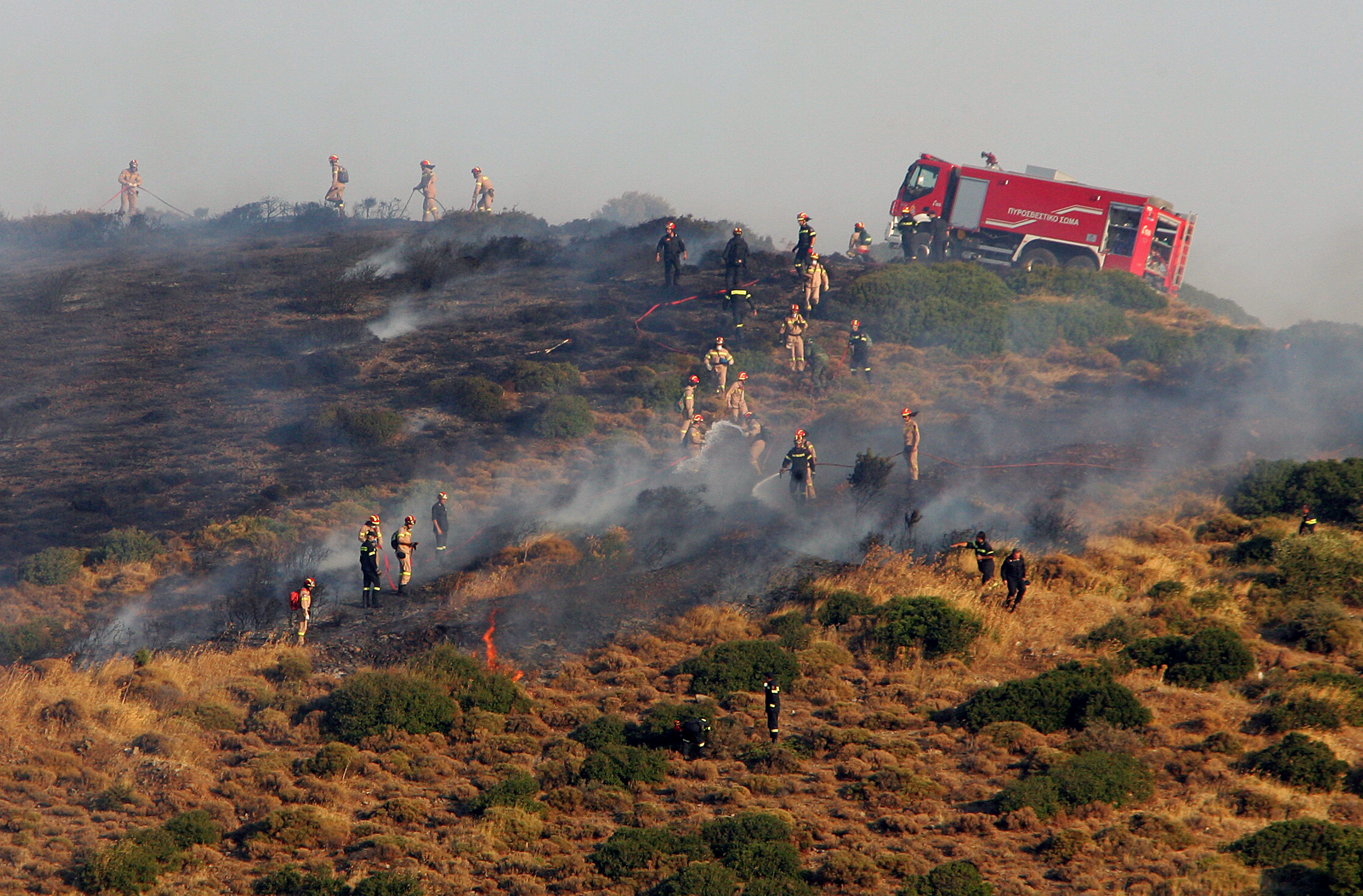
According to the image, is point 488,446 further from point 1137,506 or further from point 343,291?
point 1137,506

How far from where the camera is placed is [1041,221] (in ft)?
112

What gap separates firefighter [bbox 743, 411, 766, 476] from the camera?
2531cm

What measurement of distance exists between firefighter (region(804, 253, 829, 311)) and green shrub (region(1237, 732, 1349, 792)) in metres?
17.9

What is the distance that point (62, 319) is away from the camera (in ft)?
112

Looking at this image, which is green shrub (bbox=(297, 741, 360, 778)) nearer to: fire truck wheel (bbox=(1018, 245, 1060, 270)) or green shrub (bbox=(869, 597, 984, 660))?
green shrub (bbox=(869, 597, 984, 660))

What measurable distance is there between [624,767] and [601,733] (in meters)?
0.93

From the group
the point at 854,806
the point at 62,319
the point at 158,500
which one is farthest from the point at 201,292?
the point at 854,806

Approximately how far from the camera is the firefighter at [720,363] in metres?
26.8

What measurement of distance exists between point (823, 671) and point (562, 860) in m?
5.84

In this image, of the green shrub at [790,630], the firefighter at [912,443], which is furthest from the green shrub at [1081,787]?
the firefighter at [912,443]

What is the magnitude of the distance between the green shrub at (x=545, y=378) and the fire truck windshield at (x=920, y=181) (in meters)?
11.8

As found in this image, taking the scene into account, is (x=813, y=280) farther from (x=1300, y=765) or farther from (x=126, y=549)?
(x=1300, y=765)

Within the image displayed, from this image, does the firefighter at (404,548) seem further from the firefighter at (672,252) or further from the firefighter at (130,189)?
the firefighter at (130,189)

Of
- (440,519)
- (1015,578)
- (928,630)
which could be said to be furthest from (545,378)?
(1015,578)
